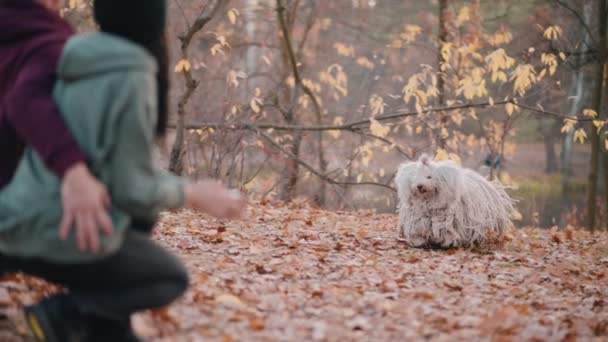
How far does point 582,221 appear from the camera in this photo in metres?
12.2

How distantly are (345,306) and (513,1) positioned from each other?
10.3 metres

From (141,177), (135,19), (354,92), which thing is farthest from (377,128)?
(354,92)

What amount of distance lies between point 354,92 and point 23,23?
1258 centimetres

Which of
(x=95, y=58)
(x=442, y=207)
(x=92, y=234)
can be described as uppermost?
(x=95, y=58)

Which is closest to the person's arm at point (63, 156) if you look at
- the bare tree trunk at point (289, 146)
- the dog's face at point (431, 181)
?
the dog's face at point (431, 181)

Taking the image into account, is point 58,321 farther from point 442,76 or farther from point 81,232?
point 442,76

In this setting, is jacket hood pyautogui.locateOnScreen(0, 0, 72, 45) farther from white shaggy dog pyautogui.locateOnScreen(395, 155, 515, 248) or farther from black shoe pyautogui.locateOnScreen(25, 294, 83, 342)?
white shaggy dog pyautogui.locateOnScreen(395, 155, 515, 248)

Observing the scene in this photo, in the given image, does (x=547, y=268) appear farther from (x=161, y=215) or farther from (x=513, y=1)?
(x=513, y=1)

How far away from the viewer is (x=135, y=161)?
6.49 ft

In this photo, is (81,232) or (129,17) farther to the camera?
(129,17)

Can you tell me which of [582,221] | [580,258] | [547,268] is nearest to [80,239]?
[547,268]

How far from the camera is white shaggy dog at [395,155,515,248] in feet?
18.2

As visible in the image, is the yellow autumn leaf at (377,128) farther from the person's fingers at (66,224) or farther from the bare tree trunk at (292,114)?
the person's fingers at (66,224)

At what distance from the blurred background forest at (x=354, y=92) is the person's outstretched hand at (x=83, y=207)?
434 centimetres
